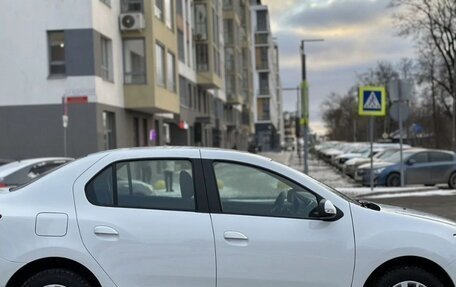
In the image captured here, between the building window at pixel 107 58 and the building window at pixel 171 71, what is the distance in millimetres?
5052

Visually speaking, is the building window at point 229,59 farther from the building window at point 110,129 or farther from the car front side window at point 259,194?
the car front side window at point 259,194

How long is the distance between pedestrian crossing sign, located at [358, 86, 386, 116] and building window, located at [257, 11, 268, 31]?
269 ft

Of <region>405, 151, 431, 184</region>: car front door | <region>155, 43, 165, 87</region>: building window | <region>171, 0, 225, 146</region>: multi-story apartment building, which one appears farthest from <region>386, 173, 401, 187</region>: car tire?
<region>171, 0, 225, 146</region>: multi-story apartment building

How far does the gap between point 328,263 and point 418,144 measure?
4796 cm

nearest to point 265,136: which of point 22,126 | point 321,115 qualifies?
point 321,115

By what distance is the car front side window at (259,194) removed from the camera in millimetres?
4504

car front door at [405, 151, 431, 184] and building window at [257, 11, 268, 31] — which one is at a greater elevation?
building window at [257, 11, 268, 31]

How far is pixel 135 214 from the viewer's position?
439cm

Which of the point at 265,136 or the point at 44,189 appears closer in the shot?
the point at 44,189

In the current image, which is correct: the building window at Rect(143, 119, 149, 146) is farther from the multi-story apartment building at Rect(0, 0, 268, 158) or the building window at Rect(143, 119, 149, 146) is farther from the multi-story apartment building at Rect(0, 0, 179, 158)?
the multi-story apartment building at Rect(0, 0, 179, 158)

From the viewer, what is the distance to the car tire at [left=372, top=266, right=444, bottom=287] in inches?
173

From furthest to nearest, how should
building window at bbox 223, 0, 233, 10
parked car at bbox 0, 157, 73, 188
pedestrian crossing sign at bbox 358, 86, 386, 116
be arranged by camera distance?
building window at bbox 223, 0, 233, 10 < pedestrian crossing sign at bbox 358, 86, 386, 116 < parked car at bbox 0, 157, 73, 188

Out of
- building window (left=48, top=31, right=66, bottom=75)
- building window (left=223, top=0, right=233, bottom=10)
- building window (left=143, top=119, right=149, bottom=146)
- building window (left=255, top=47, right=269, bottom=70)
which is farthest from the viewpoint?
building window (left=255, top=47, right=269, bottom=70)

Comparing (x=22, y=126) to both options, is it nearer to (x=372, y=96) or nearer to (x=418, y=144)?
(x=372, y=96)
